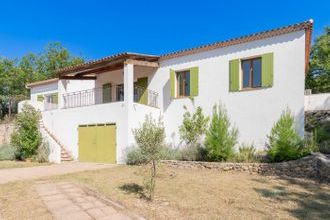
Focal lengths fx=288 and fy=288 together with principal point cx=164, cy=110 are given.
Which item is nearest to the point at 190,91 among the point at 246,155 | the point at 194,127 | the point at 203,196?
the point at 194,127

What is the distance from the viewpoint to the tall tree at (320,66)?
32.1 meters

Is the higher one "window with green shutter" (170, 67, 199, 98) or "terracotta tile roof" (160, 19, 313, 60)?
"terracotta tile roof" (160, 19, 313, 60)

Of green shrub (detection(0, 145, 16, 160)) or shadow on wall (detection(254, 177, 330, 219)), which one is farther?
green shrub (detection(0, 145, 16, 160))

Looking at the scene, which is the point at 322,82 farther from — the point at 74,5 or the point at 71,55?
the point at 71,55

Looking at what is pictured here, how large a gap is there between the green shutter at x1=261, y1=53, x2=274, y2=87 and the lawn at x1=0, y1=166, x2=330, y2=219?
4.45 meters

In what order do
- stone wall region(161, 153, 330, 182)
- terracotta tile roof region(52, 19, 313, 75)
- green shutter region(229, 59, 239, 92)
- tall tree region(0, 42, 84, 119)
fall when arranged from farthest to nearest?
tall tree region(0, 42, 84, 119), green shutter region(229, 59, 239, 92), terracotta tile roof region(52, 19, 313, 75), stone wall region(161, 153, 330, 182)

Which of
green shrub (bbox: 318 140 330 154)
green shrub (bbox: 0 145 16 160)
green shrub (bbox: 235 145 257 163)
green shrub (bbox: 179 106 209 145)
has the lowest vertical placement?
green shrub (bbox: 0 145 16 160)

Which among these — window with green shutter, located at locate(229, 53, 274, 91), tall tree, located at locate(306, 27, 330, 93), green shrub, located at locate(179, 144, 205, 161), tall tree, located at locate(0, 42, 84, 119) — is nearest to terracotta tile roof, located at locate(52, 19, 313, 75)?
window with green shutter, located at locate(229, 53, 274, 91)

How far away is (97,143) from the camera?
16.8 meters

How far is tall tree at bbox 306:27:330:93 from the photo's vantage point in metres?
32.1

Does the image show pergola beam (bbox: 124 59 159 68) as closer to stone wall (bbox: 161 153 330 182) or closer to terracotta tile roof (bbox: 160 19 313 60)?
terracotta tile roof (bbox: 160 19 313 60)

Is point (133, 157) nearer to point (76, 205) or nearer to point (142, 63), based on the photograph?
point (142, 63)

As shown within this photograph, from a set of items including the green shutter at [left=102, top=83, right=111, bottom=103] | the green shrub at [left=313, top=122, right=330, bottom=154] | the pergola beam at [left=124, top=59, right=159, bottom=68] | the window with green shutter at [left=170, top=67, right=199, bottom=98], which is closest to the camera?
the green shrub at [left=313, top=122, right=330, bottom=154]

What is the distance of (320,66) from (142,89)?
24.2m
